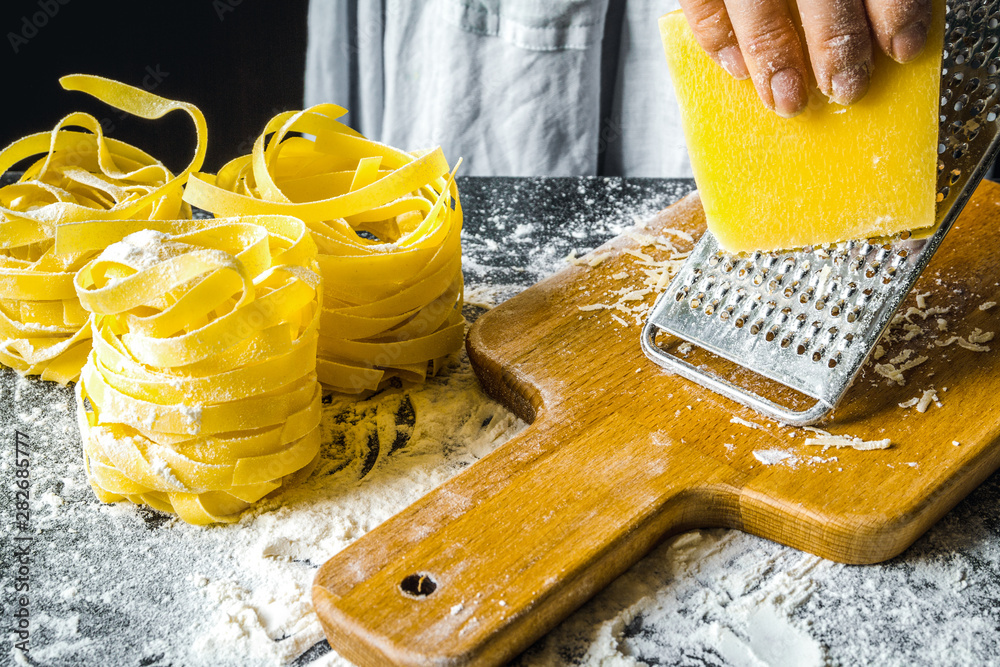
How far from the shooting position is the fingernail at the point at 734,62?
0.87 m

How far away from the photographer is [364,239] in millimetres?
1133

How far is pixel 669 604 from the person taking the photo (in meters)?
0.85

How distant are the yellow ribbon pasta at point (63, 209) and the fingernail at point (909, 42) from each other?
0.81 metres

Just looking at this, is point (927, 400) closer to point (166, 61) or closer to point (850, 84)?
point (850, 84)

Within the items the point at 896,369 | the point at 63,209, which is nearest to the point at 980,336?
the point at 896,369

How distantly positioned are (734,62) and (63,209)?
0.77 m

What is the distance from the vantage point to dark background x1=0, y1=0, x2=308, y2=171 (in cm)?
192

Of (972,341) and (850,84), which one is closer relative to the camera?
(850,84)

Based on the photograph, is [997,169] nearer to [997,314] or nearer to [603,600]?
[997,314]

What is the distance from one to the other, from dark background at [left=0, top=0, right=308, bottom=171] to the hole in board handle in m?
1.63

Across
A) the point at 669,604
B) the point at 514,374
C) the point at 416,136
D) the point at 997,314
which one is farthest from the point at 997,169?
the point at 669,604

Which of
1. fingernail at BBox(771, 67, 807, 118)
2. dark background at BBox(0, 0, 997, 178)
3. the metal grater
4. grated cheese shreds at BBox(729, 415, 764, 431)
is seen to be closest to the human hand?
fingernail at BBox(771, 67, 807, 118)

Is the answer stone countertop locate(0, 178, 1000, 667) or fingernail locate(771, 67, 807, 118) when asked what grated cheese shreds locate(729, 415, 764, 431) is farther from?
fingernail locate(771, 67, 807, 118)

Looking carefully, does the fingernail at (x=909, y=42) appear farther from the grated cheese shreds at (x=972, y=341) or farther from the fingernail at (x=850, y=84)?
the grated cheese shreds at (x=972, y=341)
